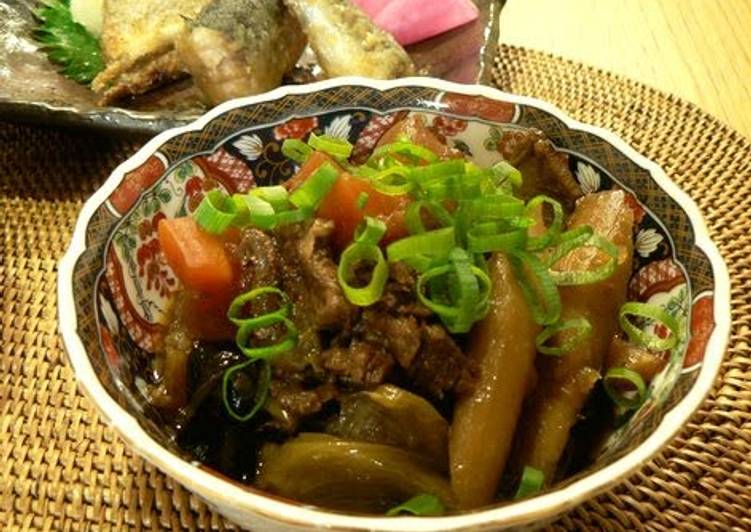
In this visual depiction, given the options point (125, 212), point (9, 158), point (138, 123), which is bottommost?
point (9, 158)

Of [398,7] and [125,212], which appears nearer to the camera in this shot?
[125,212]

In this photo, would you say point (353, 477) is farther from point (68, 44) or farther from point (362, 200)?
point (68, 44)

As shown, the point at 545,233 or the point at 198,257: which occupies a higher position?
the point at 545,233

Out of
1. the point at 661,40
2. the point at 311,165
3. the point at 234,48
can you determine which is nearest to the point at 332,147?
the point at 311,165

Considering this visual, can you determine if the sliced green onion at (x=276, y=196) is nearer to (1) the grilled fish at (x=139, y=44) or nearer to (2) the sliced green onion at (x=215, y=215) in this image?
(2) the sliced green onion at (x=215, y=215)

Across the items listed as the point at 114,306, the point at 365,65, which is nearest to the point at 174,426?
the point at 114,306

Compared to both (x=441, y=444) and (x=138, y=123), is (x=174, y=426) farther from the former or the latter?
(x=138, y=123)
